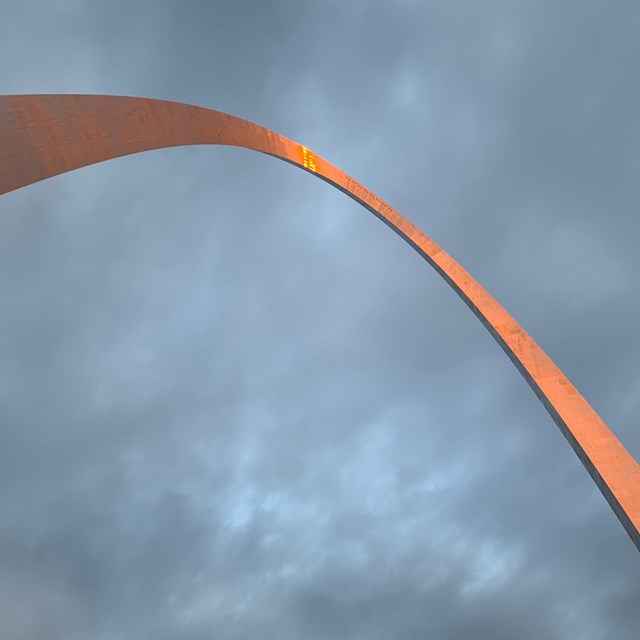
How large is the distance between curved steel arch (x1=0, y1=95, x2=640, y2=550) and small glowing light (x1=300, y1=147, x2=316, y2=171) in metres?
0.06

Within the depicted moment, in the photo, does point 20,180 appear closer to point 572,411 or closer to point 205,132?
point 205,132

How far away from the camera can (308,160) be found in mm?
20297

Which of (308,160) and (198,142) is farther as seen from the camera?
(308,160)

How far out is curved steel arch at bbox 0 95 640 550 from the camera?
20.9ft

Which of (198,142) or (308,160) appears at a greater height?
(308,160)

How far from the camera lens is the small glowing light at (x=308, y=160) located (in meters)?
20.0

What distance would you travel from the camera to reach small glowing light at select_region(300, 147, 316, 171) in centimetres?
2002

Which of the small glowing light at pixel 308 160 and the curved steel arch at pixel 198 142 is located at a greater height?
the small glowing light at pixel 308 160

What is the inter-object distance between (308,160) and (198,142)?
8998mm

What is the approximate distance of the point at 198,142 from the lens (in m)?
11.9

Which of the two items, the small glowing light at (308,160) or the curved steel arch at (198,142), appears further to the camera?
the small glowing light at (308,160)

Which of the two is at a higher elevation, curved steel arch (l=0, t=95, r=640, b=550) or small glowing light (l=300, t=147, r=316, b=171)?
small glowing light (l=300, t=147, r=316, b=171)

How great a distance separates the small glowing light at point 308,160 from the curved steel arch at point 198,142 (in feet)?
0.20

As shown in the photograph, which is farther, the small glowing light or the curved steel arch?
the small glowing light
